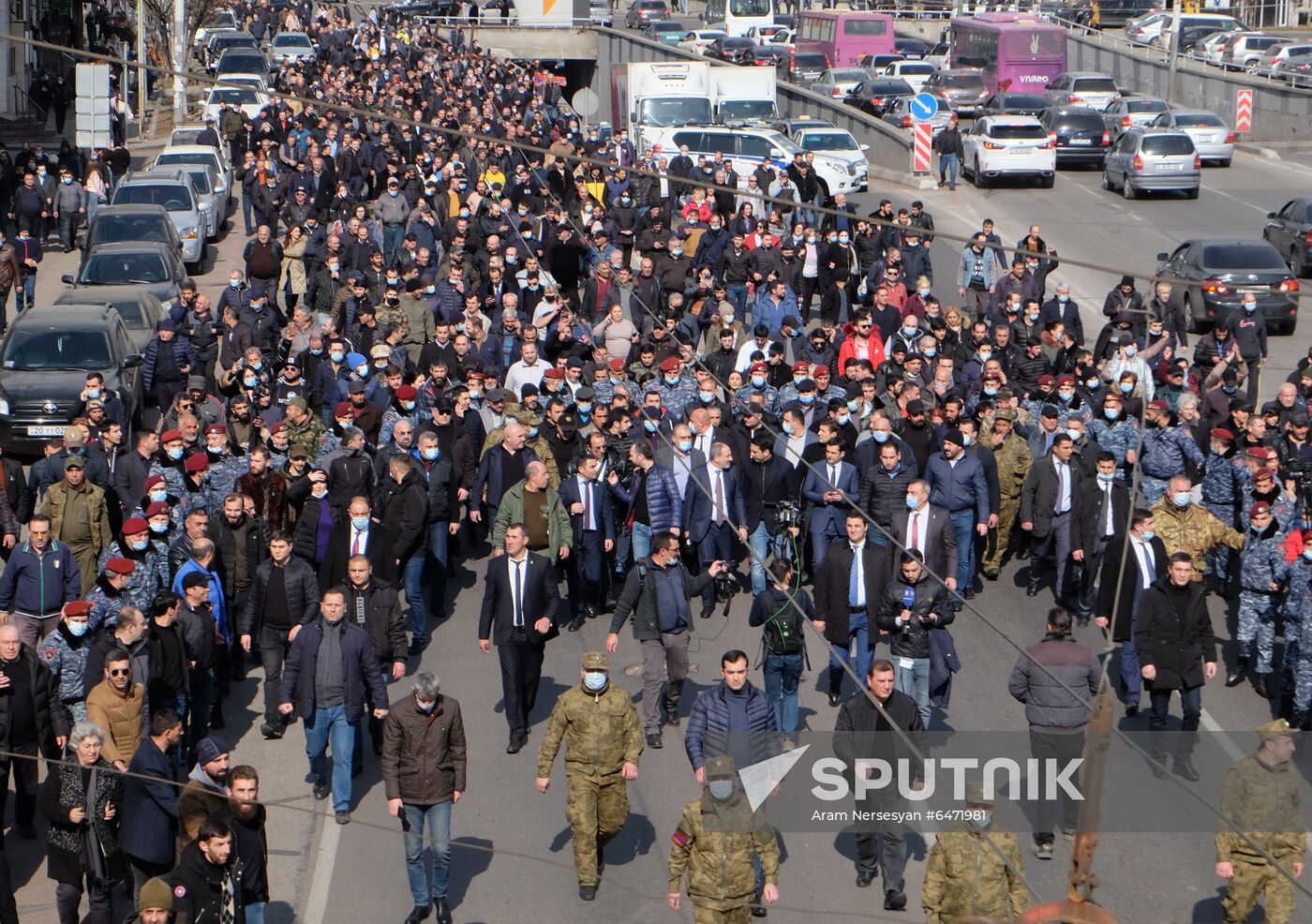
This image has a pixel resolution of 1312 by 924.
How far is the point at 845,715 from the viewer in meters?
10.7

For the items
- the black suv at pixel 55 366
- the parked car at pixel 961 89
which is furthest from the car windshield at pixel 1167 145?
the black suv at pixel 55 366

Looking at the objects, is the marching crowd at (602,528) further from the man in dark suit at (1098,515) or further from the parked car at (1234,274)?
the parked car at (1234,274)

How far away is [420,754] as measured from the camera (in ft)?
33.9

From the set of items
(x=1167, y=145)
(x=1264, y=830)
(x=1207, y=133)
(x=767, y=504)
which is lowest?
(x=1264, y=830)

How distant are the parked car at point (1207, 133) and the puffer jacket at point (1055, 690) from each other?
32.7m

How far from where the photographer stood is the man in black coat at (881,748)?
10445 mm

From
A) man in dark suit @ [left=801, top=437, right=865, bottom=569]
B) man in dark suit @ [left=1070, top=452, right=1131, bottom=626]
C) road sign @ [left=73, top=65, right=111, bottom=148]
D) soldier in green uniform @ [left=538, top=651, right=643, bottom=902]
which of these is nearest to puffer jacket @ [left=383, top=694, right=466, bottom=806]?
soldier in green uniform @ [left=538, top=651, right=643, bottom=902]

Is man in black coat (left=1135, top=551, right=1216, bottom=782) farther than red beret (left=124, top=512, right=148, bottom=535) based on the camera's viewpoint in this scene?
No

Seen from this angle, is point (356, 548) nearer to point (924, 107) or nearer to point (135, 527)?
point (135, 527)

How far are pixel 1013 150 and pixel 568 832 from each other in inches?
1167

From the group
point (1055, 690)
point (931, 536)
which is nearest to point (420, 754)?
point (1055, 690)

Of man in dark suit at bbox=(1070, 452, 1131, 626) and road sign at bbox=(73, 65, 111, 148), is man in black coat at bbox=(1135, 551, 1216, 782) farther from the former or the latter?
road sign at bbox=(73, 65, 111, 148)

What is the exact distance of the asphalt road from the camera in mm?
10648

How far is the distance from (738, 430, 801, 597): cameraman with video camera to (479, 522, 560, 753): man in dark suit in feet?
8.99
